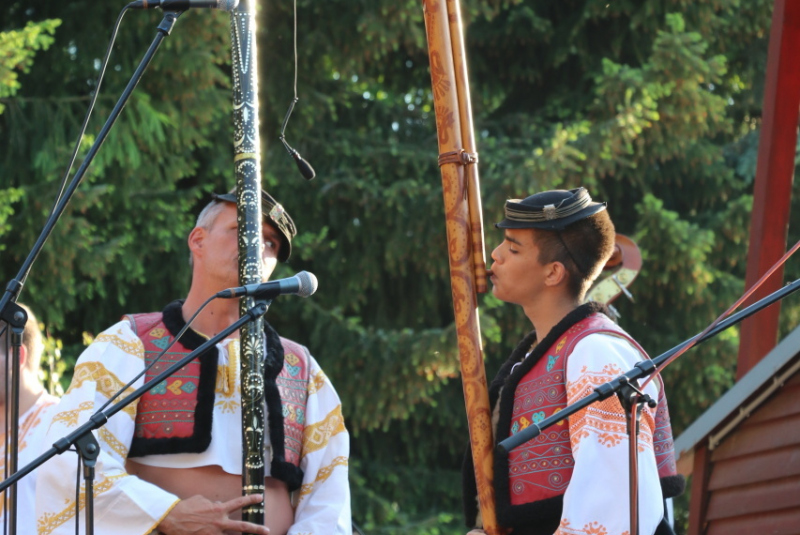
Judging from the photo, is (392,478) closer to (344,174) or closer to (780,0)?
(344,174)

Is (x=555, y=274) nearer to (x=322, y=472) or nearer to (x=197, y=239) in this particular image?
(x=322, y=472)

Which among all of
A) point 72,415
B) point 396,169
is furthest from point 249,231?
point 396,169

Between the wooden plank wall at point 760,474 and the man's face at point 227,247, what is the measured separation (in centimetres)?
225

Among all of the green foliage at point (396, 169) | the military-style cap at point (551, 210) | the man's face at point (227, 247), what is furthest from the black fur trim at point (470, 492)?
the green foliage at point (396, 169)

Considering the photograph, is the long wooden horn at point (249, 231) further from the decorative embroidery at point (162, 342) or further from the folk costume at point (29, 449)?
the folk costume at point (29, 449)

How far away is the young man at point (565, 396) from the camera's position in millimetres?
2756

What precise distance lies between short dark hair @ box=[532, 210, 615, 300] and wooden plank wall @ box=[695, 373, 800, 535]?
6.10 feet

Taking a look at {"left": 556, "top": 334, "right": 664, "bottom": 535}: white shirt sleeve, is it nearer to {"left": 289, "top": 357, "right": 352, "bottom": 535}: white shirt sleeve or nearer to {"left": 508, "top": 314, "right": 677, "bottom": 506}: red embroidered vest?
{"left": 508, "top": 314, "right": 677, "bottom": 506}: red embroidered vest

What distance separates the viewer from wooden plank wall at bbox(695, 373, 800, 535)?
456 cm

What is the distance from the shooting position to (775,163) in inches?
207

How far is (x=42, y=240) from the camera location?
2836mm

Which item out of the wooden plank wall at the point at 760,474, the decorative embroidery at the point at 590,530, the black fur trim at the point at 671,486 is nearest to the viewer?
the decorative embroidery at the point at 590,530

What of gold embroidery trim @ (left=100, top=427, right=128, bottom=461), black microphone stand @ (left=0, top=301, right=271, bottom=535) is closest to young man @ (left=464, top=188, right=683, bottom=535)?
black microphone stand @ (left=0, top=301, right=271, bottom=535)

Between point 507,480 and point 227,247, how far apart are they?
3.90 feet
